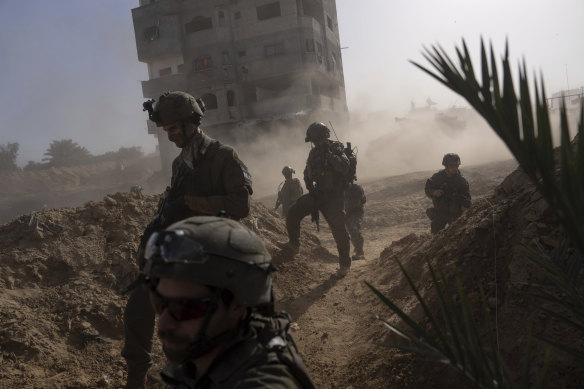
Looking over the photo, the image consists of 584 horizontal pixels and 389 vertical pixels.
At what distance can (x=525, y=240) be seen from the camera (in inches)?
126

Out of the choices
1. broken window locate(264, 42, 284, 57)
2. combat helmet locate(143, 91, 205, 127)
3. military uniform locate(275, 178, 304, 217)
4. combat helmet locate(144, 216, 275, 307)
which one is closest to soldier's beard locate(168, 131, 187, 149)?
combat helmet locate(143, 91, 205, 127)

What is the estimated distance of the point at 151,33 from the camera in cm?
3188

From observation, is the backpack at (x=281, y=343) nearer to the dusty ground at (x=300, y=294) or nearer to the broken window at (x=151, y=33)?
the dusty ground at (x=300, y=294)

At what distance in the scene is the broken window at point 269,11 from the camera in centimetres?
3234

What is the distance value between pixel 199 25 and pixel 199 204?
111 feet

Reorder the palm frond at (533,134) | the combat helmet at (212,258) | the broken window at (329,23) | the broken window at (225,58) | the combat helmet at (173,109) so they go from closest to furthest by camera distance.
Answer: the palm frond at (533,134) < the combat helmet at (212,258) < the combat helmet at (173,109) < the broken window at (225,58) < the broken window at (329,23)

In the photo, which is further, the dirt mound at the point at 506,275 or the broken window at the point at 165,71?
the broken window at the point at 165,71

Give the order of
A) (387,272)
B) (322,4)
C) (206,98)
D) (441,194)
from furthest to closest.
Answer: (322,4) → (206,98) → (441,194) → (387,272)

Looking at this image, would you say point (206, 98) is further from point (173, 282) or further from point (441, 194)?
point (173, 282)

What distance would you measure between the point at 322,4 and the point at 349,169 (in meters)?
32.0

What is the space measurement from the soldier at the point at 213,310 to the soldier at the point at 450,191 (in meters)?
6.22

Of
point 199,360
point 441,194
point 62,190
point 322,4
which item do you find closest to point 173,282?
point 199,360

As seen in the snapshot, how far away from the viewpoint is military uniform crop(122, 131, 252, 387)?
3158 millimetres

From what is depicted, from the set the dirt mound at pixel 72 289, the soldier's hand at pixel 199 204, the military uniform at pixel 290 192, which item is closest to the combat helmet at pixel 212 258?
the soldier's hand at pixel 199 204
